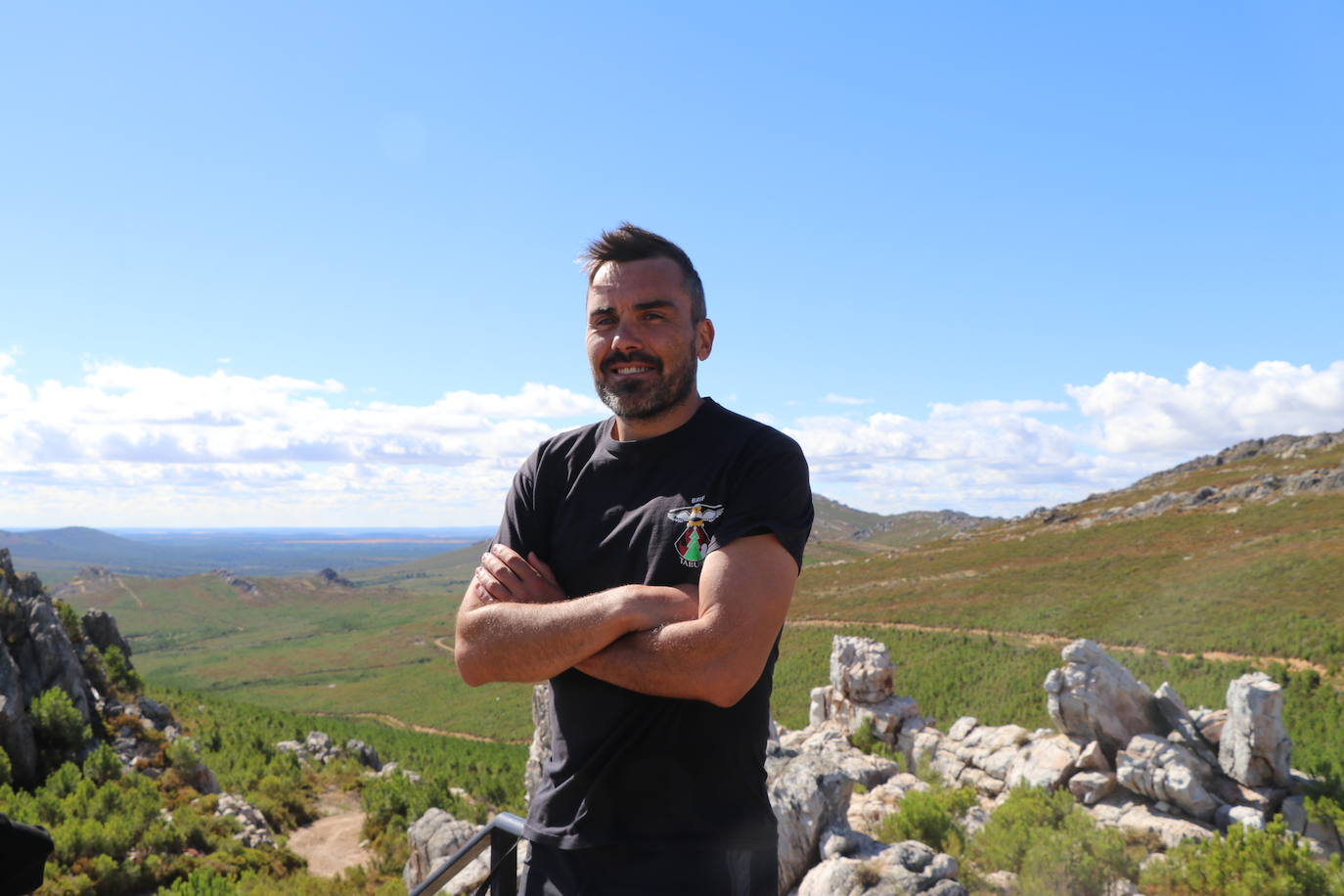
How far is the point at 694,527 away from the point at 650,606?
0.32 meters

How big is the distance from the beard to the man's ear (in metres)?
0.13

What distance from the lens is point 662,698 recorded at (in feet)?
8.20

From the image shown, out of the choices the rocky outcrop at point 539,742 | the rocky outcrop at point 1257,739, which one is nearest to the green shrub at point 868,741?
the rocky outcrop at point 1257,739

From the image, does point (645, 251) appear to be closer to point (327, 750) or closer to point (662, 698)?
point (662, 698)

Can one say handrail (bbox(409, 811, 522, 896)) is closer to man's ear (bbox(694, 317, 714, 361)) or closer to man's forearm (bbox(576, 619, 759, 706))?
man's forearm (bbox(576, 619, 759, 706))

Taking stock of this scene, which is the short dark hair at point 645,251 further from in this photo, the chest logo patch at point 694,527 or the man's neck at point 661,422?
the chest logo patch at point 694,527

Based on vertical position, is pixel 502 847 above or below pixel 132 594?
above

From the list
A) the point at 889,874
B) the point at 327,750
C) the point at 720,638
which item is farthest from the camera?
the point at 327,750

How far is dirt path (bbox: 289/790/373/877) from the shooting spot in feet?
44.6

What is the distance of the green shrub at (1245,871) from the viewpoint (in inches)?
285

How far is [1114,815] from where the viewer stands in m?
11.6

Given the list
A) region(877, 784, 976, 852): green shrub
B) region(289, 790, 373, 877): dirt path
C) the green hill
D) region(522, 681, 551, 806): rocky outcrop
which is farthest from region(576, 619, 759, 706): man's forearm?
the green hill

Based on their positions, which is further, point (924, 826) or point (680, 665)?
point (924, 826)

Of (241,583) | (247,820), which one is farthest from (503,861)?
(241,583)
